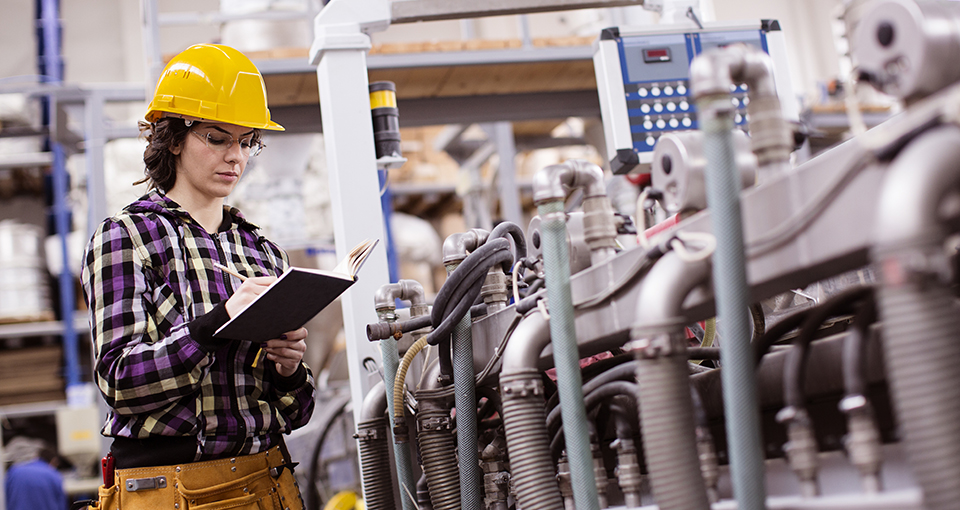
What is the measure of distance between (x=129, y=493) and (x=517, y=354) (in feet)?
2.45

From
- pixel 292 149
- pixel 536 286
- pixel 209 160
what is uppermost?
pixel 292 149

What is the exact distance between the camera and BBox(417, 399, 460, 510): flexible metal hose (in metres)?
1.39

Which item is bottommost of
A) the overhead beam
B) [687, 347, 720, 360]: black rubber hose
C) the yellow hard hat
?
[687, 347, 720, 360]: black rubber hose

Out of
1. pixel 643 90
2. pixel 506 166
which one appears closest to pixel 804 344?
pixel 643 90

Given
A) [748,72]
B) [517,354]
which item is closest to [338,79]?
[517,354]

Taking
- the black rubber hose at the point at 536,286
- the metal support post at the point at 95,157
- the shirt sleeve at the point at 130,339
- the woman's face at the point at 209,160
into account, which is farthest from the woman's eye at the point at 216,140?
the metal support post at the point at 95,157

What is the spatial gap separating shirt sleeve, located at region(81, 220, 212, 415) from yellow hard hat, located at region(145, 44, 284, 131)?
258mm

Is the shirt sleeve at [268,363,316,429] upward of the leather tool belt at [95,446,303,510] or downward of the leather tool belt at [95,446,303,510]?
upward

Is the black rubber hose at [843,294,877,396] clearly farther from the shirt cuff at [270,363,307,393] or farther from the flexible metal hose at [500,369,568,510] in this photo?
the shirt cuff at [270,363,307,393]

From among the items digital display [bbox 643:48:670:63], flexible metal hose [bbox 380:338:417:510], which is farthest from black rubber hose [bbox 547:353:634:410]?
digital display [bbox 643:48:670:63]

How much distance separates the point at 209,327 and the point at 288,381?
10.7 inches

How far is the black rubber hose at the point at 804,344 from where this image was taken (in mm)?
792

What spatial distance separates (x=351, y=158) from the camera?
2057mm

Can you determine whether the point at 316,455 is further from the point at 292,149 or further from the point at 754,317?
the point at 754,317
